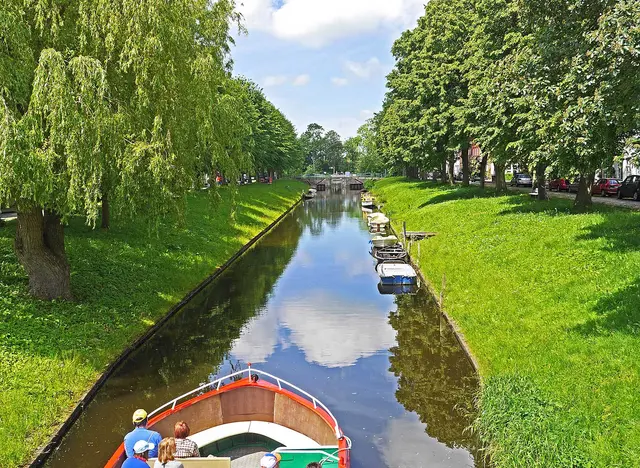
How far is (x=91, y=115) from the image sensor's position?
12.5 m

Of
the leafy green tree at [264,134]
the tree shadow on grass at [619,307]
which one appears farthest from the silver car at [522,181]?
the tree shadow on grass at [619,307]

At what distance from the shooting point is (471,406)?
12.8 m

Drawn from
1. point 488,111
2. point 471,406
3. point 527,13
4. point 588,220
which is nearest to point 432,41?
point 488,111

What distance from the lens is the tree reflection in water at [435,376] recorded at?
12.2m

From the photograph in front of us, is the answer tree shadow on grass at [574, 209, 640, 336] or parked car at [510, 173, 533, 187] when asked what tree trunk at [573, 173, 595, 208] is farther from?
parked car at [510, 173, 533, 187]

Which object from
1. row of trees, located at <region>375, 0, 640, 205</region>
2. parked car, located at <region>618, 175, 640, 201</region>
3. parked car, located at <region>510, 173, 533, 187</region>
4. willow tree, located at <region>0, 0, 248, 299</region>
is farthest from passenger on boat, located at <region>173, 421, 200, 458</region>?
parked car, located at <region>510, 173, 533, 187</region>

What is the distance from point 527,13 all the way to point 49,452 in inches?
673

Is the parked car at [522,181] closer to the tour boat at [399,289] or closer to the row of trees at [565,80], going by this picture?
the row of trees at [565,80]

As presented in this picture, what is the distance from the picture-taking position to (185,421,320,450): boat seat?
435 inches

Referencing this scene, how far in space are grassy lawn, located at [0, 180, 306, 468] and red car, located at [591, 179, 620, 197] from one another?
→ 3048 cm

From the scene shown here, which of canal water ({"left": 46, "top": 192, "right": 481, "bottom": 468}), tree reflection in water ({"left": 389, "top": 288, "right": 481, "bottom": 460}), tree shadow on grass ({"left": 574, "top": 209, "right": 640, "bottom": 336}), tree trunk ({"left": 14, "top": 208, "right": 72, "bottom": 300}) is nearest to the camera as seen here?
canal water ({"left": 46, "top": 192, "right": 481, "bottom": 468})

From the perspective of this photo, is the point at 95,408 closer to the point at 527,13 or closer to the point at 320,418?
the point at 320,418

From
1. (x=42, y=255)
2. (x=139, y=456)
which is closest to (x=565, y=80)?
(x=139, y=456)

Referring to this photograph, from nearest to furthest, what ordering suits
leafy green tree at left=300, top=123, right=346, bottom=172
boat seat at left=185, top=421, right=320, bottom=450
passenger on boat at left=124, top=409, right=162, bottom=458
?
passenger on boat at left=124, top=409, right=162, bottom=458 → boat seat at left=185, top=421, right=320, bottom=450 → leafy green tree at left=300, top=123, right=346, bottom=172
